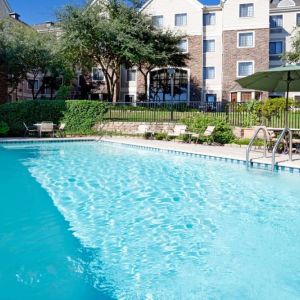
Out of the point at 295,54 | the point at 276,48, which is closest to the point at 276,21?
the point at 276,48

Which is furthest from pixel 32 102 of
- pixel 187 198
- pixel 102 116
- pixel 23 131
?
pixel 187 198

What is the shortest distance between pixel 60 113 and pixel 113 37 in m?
11.5

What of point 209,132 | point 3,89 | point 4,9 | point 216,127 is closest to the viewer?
point 209,132

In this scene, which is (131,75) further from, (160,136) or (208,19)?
(160,136)

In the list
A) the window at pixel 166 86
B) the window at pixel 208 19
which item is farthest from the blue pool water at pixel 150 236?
the window at pixel 208 19

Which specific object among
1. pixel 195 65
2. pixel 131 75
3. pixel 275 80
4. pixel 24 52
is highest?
pixel 195 65

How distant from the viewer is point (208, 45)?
38.4 metres

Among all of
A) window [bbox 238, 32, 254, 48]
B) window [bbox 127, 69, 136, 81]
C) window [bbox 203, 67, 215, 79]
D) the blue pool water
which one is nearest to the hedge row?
the blue pool water

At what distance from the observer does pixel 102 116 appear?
21859 millimetres

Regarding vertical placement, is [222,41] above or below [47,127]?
above

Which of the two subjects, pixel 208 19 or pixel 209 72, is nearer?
pixel 208 19

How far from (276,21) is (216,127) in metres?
28.7

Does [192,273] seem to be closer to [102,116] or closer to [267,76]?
[267,76]

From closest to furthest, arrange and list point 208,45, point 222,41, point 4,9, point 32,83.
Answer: point 222,41 → point 208,45 → point 32,83 → point 4,9
